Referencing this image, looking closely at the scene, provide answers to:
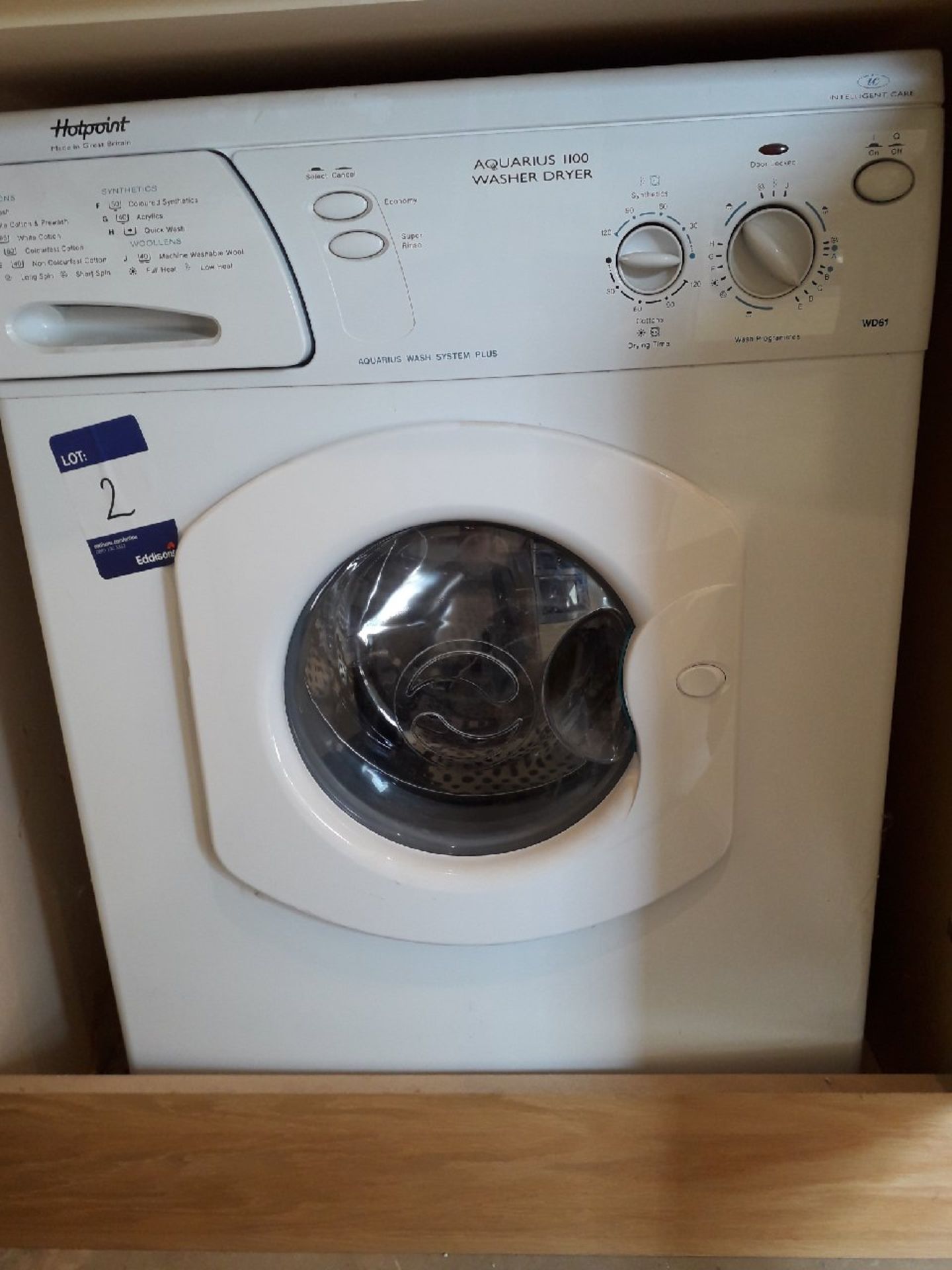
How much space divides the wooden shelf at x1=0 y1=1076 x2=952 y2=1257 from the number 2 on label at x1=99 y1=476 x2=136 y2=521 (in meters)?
0.44

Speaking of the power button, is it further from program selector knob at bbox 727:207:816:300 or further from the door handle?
the door handle

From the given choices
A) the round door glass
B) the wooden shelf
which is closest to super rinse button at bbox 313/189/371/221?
the round door glass

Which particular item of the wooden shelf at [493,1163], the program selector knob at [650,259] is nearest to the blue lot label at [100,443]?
the program selector knob at [650,259]

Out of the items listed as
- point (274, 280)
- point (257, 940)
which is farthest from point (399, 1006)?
point (274, 280)

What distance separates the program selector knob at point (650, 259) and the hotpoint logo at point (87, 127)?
13.0 inches

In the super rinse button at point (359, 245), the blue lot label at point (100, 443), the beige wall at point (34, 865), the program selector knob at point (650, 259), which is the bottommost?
the beige wall at point (34, 865)

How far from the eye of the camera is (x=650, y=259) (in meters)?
0.59

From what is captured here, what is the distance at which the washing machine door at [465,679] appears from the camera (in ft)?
2.07

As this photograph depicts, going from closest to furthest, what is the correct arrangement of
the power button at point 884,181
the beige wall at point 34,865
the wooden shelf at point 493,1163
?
the power button at point 884,181
the wooden shelf at point 493,1163
the beige wall at point 34,865

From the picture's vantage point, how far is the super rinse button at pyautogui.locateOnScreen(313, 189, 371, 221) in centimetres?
60

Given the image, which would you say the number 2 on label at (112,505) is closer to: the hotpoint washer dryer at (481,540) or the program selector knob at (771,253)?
the hotpoint washer dryer at (481,540)

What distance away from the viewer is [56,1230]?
765 mm

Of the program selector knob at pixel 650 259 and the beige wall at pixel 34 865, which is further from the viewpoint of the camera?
the beige wall at pixel 34 865

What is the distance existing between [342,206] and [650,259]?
200mm
